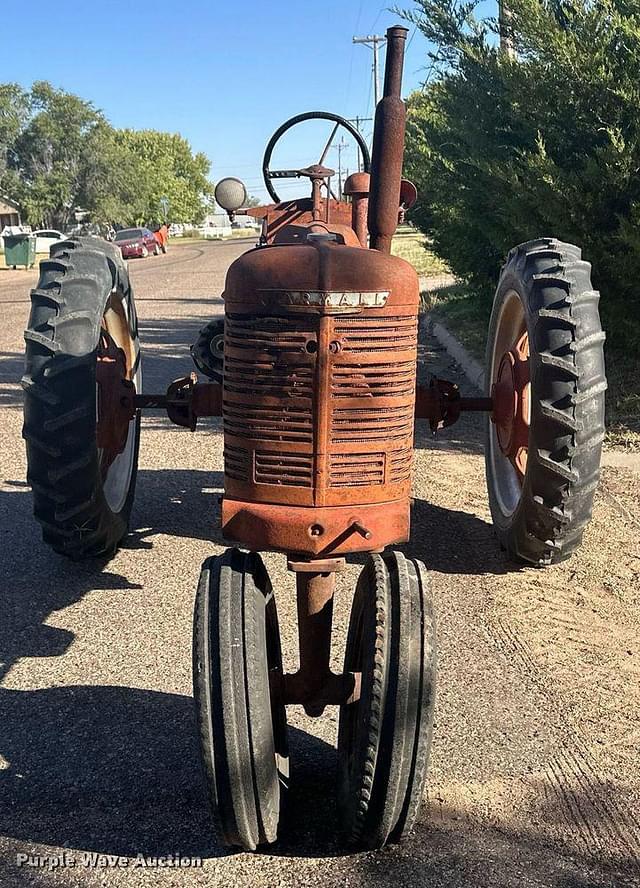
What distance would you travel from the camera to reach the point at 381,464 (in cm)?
266

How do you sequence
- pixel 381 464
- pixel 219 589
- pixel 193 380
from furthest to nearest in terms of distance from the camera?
pixel 193 380 → pixel 381 464 → pixel 219 589

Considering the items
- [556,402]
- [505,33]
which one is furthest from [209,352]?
[505,33]

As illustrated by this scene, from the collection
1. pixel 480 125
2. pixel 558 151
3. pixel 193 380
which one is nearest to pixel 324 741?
pixel 193 380

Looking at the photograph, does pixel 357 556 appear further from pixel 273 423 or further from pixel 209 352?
pixel 273 423

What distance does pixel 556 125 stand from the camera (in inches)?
286

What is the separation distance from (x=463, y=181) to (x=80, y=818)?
24.0ft

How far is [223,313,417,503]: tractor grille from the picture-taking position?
2559 millimetres

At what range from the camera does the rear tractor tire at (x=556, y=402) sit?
3814 mm

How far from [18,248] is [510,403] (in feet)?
101

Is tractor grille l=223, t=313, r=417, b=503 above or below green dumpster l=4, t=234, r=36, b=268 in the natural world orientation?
below

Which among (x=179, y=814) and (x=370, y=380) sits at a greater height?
(x=370, y=380)

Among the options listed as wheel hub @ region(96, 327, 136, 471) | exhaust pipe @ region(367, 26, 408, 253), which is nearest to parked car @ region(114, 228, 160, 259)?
wheel hub @ region(96, 327, 136, 471)

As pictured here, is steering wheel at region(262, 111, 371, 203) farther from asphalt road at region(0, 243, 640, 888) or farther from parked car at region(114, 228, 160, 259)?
parked car at region(114, 228, 160, 259)

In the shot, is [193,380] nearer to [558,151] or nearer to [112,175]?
[558,151]
